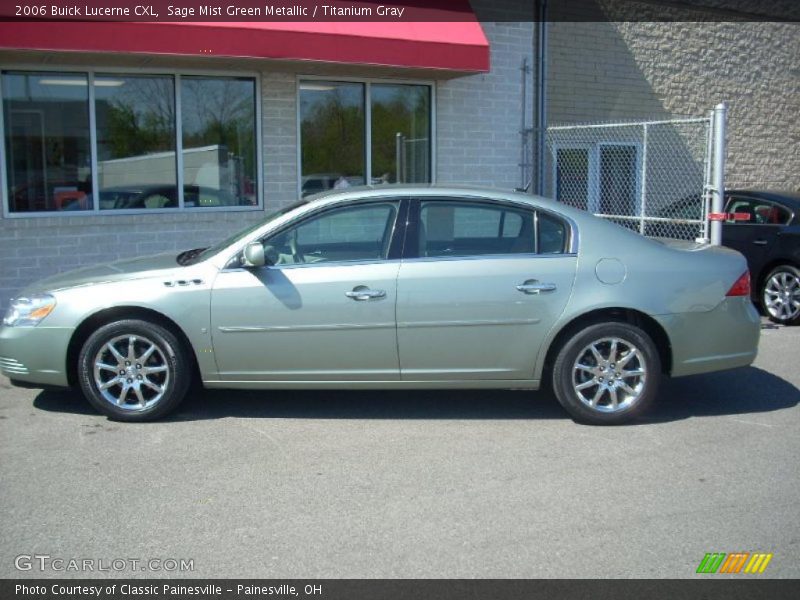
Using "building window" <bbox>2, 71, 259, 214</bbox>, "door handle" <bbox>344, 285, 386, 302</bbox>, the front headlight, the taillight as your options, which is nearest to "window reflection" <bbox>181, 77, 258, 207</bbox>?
"building window" <bbox>2, 71, 259, 214</bbox>

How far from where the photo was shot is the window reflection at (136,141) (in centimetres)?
1027

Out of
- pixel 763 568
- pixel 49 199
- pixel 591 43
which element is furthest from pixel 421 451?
pixel 591 43

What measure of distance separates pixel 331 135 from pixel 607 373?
6.31 metres

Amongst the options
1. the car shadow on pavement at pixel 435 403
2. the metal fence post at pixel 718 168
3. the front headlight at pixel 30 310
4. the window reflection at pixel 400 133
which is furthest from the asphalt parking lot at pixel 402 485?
the window reflection at pixel 400 133

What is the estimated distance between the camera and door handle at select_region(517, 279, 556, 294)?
238 inches

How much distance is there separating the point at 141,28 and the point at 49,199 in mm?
2439

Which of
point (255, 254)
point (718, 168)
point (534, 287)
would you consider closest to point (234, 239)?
point (255, 254)

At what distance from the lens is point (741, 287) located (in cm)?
631

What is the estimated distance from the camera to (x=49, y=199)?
10.1 metres

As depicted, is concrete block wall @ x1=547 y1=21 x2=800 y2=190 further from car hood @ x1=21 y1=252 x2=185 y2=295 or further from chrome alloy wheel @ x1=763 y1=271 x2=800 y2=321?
car hood @ x1=21 y1=252 x2=185 y2=295

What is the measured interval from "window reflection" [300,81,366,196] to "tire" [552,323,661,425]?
597 cm

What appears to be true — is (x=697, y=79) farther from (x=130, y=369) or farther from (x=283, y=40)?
(x=130, y=369)

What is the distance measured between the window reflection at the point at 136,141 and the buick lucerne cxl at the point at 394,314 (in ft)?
14.5
